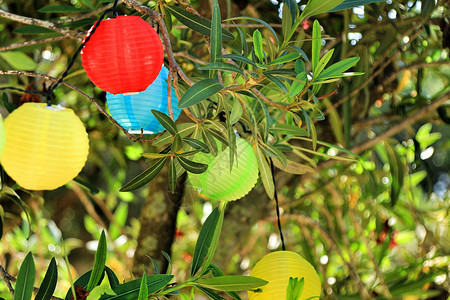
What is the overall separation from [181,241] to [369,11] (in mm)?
1167

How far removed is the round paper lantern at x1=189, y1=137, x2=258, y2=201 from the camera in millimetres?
732

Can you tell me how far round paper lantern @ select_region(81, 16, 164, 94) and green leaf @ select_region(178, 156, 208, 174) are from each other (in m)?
0.10

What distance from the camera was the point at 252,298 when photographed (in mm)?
772

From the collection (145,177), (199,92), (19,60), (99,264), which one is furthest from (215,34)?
(19,60)

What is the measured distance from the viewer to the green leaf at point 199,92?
56 centimetres

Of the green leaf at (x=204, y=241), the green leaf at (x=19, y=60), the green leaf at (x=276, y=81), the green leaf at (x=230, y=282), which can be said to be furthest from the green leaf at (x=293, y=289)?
the green leaf at (x=19, y=60)

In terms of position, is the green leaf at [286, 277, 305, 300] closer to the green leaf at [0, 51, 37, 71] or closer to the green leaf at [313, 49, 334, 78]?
the green leaf at [313, 49, 334, 78]

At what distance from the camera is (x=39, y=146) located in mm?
595

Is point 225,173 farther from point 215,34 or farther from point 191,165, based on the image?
point 215,34

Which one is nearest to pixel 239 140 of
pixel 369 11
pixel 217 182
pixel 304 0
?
pixel 217 182

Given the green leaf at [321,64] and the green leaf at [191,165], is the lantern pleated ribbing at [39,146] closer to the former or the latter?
the green leaf at [191,165]

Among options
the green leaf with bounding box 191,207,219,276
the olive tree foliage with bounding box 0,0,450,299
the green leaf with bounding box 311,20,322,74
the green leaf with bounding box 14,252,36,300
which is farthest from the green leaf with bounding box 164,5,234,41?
the green leaf with bounding box 14,252,36,300

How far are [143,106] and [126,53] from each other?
3.9 inches

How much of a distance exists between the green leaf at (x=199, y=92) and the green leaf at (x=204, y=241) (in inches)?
9.0
